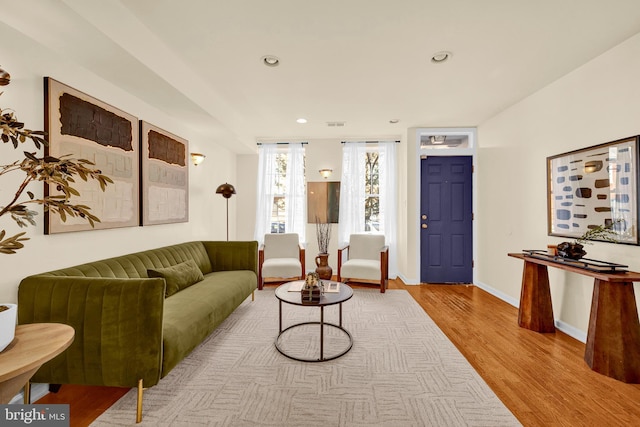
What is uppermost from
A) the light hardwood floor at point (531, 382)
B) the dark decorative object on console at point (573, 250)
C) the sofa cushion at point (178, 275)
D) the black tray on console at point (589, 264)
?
the dark decorative object on console at point (573, 250)

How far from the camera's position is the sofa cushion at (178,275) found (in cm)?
264

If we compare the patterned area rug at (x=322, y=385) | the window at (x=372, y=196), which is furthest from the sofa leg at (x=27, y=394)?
the window at (x=372, y=196)

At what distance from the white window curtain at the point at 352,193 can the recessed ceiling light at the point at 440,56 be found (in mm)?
2636

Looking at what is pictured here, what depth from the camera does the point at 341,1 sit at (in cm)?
189

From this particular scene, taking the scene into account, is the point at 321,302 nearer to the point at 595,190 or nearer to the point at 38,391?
the point at 38,391

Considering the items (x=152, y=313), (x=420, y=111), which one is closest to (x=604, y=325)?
(x=420, y=111)

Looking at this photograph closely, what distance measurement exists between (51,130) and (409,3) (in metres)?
2.63

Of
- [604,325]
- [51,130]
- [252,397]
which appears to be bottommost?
[252,397]

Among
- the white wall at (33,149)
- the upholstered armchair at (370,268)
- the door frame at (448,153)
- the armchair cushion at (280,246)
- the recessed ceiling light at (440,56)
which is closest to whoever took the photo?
the white wall at (33,149)

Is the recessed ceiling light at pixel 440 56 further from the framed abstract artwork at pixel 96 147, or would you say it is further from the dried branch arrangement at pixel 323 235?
the dried branch arrangement at pixel 323 235

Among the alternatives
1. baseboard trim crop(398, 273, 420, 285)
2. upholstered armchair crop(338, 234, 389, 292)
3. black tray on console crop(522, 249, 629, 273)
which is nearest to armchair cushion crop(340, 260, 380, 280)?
upholstered armchair crop(338, 234, 389, 292)

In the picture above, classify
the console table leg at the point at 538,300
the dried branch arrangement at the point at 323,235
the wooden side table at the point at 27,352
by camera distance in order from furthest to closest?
the dried branch arrangement at the point at 323,235 → the console table leg at the point at 538,300 → the wooden side table at the point at 27,352

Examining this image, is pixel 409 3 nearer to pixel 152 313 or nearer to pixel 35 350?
pixel 152 313

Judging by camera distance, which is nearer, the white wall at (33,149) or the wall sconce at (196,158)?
the white wall at (33,149)
